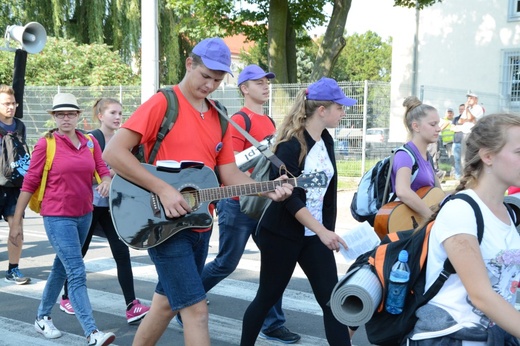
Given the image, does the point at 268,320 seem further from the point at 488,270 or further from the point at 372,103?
the point at 372,103

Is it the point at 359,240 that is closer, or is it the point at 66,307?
the point at 359,240

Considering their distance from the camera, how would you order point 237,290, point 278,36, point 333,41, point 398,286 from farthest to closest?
1. point 278,36
2. point 333,41
3. point 237,290
4. point 398,286

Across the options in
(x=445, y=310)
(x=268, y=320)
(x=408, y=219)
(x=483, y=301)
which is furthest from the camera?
(x=268, y=320)

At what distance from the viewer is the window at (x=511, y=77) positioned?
24.3 meters

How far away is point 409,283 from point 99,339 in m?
3.01

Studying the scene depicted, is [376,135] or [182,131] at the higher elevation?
[182,131]

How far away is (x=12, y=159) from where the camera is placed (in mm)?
7332

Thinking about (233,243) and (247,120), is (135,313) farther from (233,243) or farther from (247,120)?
(247,120)

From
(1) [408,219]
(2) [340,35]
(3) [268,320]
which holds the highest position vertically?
(2) [340,35]

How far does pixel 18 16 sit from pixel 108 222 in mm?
23031

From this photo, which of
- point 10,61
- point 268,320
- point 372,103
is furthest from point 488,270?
point 10,61

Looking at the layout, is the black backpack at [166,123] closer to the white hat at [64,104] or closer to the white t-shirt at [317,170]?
the white t-shirt at [317,170]

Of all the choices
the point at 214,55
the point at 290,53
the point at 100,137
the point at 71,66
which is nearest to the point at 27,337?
the point at 100,137

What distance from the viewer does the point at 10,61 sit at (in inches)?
1018
